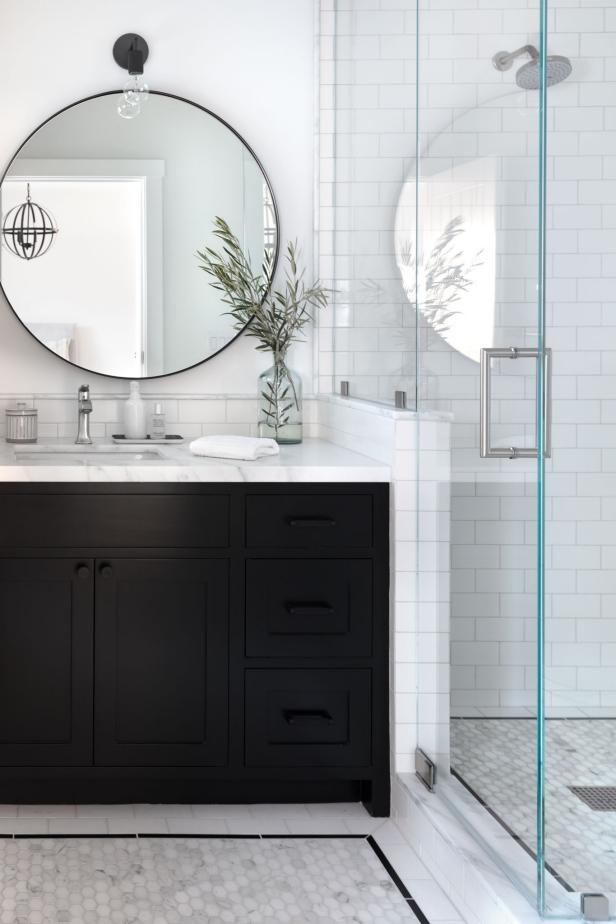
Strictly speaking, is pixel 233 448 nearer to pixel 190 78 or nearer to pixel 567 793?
pixel 567 793

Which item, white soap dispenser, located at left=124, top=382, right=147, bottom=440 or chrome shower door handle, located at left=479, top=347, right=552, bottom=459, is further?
white soap dispenser, located at left=124, top=382, right=147, bottom=440

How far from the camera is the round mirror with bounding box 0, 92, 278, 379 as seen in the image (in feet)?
10.6

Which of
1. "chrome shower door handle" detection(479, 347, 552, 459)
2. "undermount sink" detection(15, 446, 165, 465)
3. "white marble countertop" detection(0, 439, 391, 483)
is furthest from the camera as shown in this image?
"undermount sink" detection(15, 446, 165, 465)

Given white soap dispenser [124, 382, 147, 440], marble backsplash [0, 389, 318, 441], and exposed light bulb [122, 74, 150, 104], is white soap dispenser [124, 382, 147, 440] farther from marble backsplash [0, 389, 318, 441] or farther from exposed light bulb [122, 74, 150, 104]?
exposed light bulb [122, 74, 150, 104]

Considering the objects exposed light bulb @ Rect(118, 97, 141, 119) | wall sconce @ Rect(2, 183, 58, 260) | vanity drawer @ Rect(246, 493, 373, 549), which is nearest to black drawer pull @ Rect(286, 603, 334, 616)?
vanity drawer @ Rect(246, 493, 373, 549)

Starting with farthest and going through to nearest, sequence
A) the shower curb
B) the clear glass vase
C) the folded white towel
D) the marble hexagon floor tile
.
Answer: the clear glass vase → the folded white towel → the marble hexagon floor tile → the shower curb

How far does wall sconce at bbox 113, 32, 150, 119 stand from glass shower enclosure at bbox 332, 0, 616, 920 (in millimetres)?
1079

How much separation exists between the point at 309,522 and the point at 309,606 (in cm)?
21

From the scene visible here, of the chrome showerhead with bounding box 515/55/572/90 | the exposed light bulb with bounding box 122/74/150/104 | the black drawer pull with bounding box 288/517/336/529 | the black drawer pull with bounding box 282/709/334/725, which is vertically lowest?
the black drawer pull with bounding box 282/709/334/725

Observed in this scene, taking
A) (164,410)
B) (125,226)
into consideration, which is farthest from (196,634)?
(125,226)


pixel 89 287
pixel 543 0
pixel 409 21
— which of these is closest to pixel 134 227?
pixel 89 287

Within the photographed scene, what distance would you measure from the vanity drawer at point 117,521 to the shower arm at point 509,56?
1.20 m

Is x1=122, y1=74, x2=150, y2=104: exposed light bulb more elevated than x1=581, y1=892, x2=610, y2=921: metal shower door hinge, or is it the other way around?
x1=122, y1=74, x2=150, y2=104: exposed light bulb

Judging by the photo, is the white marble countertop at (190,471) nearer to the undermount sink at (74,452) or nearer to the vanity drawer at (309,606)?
the vanity drawer at (309,606)
